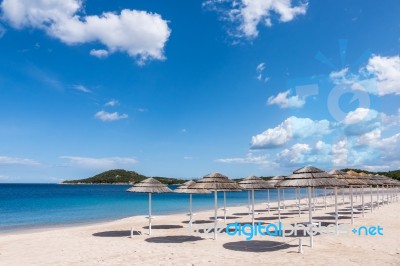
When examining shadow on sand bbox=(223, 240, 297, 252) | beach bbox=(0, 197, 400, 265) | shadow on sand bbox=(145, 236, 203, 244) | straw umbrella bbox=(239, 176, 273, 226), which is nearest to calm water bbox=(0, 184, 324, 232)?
beach bbox=(0, 197, 400, 265)

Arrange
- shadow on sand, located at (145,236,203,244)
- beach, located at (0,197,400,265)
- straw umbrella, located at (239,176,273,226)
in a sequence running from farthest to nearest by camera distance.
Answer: straw umbrella, located at (239,176,273,226) < shadow on sand, located at (145,236,203,244) < beach, located at (0,197,400,265)

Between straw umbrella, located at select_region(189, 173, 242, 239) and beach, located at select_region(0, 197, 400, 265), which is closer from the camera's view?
beach, located at select_region(0, 197, 400, 265)

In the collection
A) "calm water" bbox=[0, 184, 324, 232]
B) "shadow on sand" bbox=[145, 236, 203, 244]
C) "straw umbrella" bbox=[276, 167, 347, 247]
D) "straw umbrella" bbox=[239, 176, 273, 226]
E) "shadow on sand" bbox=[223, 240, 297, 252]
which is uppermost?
"straw umbrella" bbox=[276, 167, 347, 247]

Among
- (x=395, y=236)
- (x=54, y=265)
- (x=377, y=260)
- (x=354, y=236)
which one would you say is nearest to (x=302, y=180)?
(x=377, y=260)

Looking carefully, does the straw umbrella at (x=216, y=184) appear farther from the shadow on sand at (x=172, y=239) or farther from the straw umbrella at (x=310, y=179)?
the straw umbrella at (x=310, y=179)

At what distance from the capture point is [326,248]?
9938 mm

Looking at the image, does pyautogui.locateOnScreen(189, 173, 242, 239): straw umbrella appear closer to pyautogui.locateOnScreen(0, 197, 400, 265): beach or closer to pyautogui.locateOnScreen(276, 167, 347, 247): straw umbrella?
pyautogui.locateOnScreen(0, 197, 400, 265): beach

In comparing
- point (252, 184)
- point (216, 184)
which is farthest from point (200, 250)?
point (252, 184)

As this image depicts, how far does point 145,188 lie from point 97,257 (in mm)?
3697

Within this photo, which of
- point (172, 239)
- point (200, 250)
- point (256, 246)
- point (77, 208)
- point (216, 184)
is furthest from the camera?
point (77, 208)

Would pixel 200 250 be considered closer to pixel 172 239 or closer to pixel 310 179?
pixel 172 239

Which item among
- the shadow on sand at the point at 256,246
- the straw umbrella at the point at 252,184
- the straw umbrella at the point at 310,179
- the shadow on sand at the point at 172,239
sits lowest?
the shadow on sand at the point at 172,239

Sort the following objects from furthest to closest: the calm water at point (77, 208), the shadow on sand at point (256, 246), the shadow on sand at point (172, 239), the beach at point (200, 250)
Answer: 1. the calm water at point (77, 208)
2. the shadow on sand at point (172, 239)
3. the shadow on sand at point (256, 246)
4. the beach at point (200, 250)

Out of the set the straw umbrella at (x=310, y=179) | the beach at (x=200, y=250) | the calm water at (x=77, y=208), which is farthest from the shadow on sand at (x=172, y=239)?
the calm water at (x=77, y=208)
